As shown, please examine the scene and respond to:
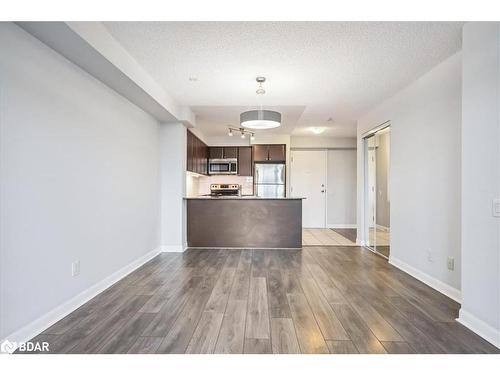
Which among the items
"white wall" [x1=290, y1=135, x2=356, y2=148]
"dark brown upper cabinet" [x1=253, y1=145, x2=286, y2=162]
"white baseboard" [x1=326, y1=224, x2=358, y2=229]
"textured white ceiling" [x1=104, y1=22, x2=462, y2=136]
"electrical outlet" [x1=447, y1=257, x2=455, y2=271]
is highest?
"textured white ceiling" [x1=104, y1=22, x2=462, y2=136]

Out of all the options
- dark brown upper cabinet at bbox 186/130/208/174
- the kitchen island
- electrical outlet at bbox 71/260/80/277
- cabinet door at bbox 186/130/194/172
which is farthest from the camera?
dark brown upper cabinet at bbox 186/130/208/174

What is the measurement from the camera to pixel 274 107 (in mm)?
4441

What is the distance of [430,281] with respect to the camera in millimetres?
3020

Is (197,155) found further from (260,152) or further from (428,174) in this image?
(428,174)

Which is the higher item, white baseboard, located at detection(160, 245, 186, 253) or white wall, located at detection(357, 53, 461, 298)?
white wall, located at detection(357, 53, 461, 298)

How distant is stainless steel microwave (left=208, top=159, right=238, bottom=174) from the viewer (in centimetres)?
695

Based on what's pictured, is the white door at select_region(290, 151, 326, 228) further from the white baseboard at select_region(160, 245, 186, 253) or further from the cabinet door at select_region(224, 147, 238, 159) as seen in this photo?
the white baseboard at select_region(160, 245, 186, 253)

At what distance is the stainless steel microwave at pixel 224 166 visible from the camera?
22.8 ft

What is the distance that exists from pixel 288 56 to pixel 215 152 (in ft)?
15.0

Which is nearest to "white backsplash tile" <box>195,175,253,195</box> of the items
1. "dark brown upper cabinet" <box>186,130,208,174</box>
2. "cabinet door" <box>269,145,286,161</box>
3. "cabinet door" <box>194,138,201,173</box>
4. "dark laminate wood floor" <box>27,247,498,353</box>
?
"dark brown upper cabinet" <box>186,130,208,174</box>

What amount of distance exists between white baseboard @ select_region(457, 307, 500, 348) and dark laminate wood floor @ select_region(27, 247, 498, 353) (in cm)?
5

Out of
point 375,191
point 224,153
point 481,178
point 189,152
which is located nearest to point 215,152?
point 224,153

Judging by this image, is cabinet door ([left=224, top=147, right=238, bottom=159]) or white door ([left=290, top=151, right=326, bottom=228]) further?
white door ([left=290, top=151, right=326, bottom=228])
